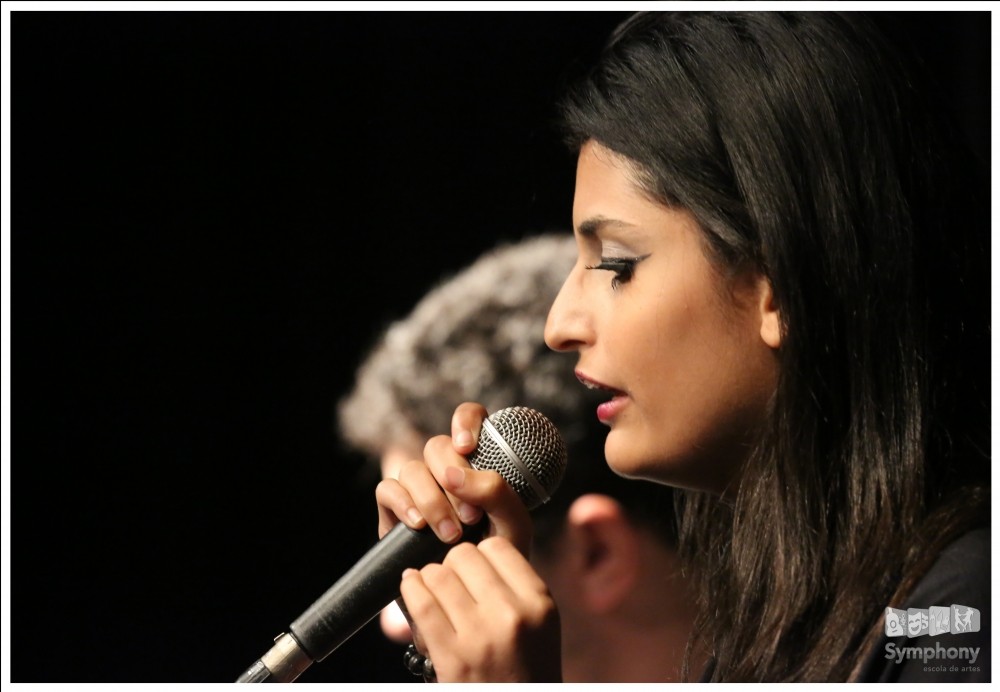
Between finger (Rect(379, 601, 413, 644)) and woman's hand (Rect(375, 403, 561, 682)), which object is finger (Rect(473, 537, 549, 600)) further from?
finger (Rect(379, 601, 413, 644))

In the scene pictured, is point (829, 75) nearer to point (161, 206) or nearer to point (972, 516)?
point (972, 516)

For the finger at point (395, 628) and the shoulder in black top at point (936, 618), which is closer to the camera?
the shoulder in black top at point (936, 618)

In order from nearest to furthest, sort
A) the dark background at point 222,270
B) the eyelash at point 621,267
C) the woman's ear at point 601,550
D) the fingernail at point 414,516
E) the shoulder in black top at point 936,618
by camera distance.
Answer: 1. the shoulder in black top at point 936,618
2. the fingernail at point 414,516
3. the eyelash at point 621,267
4. the dark background at point 222,270
5. the woman's ear at point 601,550

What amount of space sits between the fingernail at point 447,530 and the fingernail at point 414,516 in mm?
27

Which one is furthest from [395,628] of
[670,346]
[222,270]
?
[670,346]

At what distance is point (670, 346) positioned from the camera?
1355mm

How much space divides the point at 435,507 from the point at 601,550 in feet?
3.24

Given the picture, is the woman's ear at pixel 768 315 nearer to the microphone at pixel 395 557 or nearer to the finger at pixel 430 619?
the microphone at pixel 395 557

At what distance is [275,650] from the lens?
1.25 m

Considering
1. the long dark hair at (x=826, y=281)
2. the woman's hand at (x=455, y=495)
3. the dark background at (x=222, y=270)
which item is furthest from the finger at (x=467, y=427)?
the dark background at (x=222, y=270)

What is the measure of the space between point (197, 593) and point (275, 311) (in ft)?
1.79

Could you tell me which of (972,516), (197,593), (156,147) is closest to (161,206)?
(156,147)

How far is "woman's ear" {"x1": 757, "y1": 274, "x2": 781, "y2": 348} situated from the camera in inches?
52.4

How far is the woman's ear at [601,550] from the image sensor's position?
2137mm
